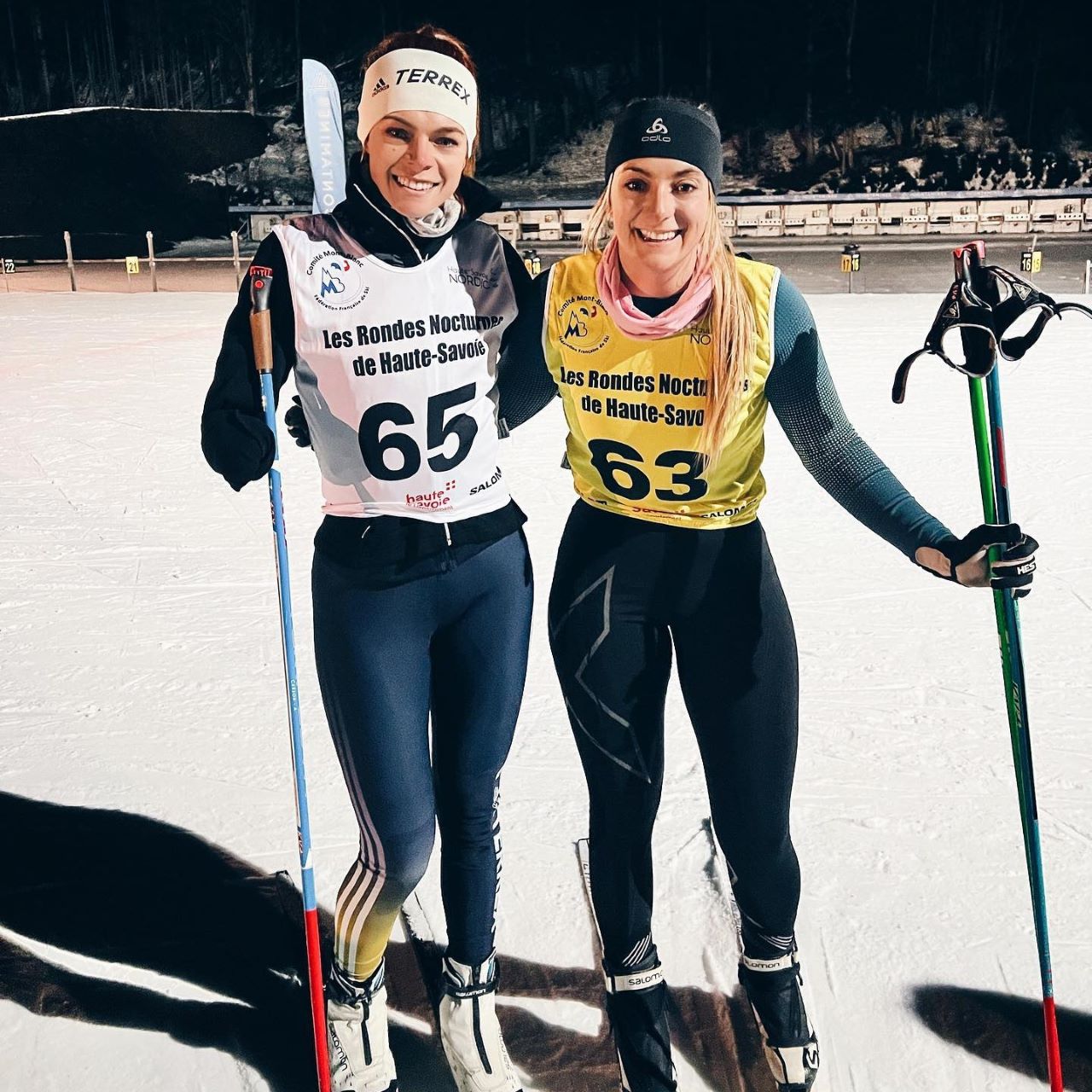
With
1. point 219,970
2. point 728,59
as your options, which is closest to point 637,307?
point 219,970

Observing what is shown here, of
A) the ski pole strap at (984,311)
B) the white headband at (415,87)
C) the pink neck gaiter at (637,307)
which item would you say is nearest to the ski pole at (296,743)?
the white headband at (415,87)

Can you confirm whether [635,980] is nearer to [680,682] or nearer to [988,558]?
[680,682]

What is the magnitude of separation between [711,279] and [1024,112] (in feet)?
140

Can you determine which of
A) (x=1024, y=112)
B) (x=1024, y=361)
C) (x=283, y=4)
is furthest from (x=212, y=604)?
(x=283, y=4)

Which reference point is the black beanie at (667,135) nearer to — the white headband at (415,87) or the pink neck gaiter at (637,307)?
the pink neck gaiter at (637,307)

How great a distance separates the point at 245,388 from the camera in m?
2.13

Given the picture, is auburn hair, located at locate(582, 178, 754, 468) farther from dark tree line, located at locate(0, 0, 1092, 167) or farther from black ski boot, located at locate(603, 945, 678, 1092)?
dark tree line, located at locate(0, 0, 1092, 167)

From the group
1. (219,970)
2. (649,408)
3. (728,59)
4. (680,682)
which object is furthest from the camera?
(728,59)

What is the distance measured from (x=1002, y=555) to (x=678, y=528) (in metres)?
0.58

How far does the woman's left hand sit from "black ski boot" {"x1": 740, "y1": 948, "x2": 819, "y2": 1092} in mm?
871

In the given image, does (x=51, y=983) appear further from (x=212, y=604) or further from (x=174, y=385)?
(x=174, y=385)

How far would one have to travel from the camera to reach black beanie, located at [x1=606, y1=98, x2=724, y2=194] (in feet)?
6.61

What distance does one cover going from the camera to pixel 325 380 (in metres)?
2.11

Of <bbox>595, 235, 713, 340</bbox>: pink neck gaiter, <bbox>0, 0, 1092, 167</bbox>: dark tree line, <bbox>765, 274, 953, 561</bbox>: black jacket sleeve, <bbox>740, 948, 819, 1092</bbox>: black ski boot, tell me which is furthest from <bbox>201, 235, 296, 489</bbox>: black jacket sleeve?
<bbox>0, 0, 1092, 167</bbox>: dark tree line
